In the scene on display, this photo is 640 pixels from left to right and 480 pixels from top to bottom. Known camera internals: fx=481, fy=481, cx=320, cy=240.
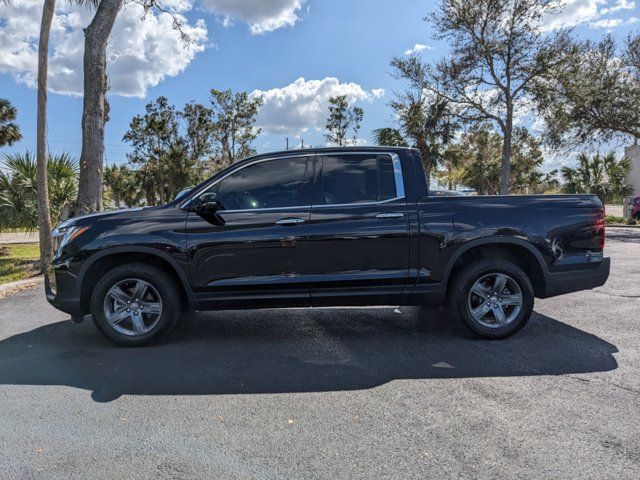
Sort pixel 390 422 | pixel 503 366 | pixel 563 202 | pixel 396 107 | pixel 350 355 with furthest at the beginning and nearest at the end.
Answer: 1. pixel 396 107
2. pixel 563 202
3. pixel 350 355
4. pixel 503 366
5. pixel 390 422

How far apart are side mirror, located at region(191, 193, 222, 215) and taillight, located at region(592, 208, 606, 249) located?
3855mm

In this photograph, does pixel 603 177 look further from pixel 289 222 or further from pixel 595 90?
pixel 289 222

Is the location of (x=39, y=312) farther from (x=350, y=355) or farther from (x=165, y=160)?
(x=165, y=160)

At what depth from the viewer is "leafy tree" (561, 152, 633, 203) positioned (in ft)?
98.4

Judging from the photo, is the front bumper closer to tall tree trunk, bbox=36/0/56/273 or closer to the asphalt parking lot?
the asphalt parking lot

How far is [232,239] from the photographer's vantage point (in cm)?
472

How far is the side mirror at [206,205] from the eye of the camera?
463 centimetres

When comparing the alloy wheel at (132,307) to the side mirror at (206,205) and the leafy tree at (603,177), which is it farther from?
the leafy tree at (603,177)

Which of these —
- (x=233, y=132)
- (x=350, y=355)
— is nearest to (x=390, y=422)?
(x=350, y=355)

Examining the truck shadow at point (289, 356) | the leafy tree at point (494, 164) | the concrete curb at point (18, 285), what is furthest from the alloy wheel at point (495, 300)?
the leafy tree at point (494, 164)

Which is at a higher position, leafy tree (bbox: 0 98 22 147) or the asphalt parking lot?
leafy tree (bbox: 0 98 22 147)

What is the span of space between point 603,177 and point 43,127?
31.1m

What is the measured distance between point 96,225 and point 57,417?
6.63 feet

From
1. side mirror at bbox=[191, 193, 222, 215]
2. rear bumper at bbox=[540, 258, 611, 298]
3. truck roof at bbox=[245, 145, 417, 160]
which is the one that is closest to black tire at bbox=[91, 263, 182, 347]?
side mirror at bbox=[191, 193, 222, 215]
